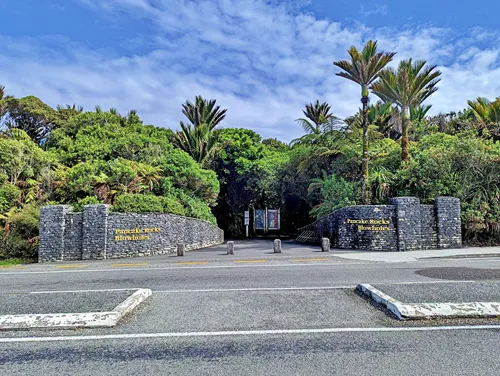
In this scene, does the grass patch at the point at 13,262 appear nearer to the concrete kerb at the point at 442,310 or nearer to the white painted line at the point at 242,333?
the white painted line at the point at 242,333

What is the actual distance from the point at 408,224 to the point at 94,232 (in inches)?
577

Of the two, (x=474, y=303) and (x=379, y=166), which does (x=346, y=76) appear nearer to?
(x=379, y=166)

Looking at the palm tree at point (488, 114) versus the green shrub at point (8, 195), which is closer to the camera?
the green shrub at point (8, 195)

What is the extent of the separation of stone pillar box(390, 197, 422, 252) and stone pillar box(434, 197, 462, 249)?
966mm

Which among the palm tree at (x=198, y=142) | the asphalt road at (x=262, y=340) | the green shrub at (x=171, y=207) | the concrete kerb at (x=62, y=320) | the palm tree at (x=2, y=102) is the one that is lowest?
the asphalt road at (x=262, y=340)

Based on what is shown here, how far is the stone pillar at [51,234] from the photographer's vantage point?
53.9ft

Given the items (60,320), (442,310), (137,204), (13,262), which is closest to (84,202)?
(137,204)

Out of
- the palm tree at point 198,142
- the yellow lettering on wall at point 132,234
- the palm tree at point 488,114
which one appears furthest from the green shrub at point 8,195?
the palm tree at point 488,114

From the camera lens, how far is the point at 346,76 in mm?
20094

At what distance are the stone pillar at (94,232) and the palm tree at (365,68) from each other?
1308 cm

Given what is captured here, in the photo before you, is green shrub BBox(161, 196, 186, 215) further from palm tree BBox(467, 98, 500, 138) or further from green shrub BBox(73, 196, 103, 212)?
palm tree BBox(467, 98, 500, 138)

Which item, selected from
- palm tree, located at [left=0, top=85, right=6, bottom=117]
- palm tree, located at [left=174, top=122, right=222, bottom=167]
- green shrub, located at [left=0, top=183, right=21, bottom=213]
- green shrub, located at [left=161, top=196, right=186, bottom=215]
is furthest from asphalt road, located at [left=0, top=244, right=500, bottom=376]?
palm tree, located at [left=0, top=85, right=6, bottom=117]

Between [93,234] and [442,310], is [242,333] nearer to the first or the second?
[442,310]

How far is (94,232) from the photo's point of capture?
1673cm
